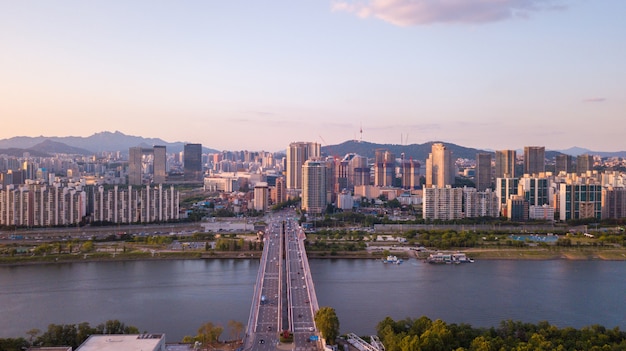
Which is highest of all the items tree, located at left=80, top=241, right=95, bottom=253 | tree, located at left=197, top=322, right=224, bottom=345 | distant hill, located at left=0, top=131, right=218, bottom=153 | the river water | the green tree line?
distant hill, located at left=0, top=131, right=218, bottom=153

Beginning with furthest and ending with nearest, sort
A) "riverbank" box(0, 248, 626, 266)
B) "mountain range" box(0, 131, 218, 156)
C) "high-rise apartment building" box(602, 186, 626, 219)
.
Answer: "mountain range" box(0, 131, 218, 156)
"high-rise apartment building" box(602, 186, 626, 219)
"riverbank" box(0, 248, 626, 266)

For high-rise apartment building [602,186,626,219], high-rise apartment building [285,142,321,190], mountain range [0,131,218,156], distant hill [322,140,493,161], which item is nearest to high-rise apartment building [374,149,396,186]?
high-rise apartment building [285,142,321,190]

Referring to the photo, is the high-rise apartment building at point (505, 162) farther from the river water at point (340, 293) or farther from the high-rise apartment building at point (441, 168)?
the river water at point (340, 293)

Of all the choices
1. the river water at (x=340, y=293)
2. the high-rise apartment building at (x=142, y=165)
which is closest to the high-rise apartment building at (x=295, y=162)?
the high-rise apartment building at (x=142, y=165)

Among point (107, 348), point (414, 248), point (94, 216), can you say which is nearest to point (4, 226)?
point (94, 216)

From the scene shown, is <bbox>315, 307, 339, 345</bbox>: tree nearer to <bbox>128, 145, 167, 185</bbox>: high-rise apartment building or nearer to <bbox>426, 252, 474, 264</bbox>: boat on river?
<bbox>426, 252, 474, 264</bbox>: boat on river

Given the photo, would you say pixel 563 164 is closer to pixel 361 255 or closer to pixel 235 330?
pixel 361 255
